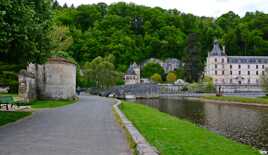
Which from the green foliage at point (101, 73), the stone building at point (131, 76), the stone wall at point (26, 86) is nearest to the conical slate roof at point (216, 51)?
the stone building at point (131, 76)

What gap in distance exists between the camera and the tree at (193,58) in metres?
125

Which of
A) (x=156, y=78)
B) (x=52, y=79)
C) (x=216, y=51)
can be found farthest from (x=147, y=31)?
(x=52, y=79)

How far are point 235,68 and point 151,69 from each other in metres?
30.4

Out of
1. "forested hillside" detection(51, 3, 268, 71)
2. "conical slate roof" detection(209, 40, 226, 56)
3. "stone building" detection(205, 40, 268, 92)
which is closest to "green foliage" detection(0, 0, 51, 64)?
"forested hillside" detection(51, 3, 268, 71)

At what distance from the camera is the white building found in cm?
13900

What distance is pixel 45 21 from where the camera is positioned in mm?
18281

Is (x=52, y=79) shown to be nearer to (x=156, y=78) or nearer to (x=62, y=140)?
(x=62, y=140)

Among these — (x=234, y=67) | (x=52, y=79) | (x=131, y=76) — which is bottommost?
(x=52, y=79)

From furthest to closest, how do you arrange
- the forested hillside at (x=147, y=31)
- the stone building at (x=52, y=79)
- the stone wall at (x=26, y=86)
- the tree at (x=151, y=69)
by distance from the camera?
the tree at (x=151, y=69), the forested hillside at (x=147, y=31), the stone building at (x=52, y=79), the stone wall at (x=26, y=86)

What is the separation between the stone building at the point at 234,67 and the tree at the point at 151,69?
1823 centimetres

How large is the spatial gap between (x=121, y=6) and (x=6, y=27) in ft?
499

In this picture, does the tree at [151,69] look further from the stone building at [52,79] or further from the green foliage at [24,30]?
the green foliage at [24,30]

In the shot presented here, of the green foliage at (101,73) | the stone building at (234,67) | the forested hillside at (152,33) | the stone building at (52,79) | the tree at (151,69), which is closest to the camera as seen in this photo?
the stone building at (52,79)

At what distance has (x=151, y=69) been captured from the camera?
149 metres
